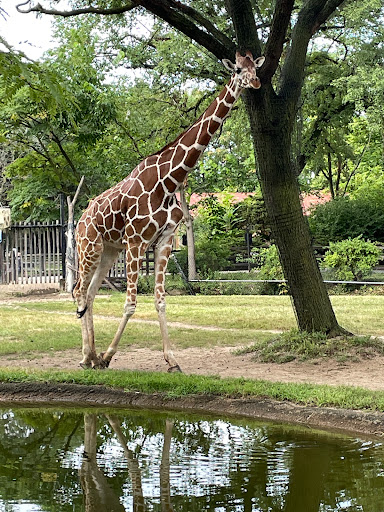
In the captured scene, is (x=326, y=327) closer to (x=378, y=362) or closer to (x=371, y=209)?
(x=378, y=362)

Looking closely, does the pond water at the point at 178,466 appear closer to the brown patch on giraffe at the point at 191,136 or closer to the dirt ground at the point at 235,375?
the dirt ground at the point at 235,375

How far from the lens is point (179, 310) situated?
19.2 metres

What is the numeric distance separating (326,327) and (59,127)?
15.4 m

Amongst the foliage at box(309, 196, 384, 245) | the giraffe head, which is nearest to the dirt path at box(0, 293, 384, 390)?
the giraffe head

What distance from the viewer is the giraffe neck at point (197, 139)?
9.68m

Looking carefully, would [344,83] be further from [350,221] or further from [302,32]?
[302,32]

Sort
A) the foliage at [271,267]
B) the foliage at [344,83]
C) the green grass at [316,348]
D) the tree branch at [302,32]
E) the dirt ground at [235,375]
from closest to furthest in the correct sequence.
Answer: the dirt ground at [235,375] → the green grass at [316,348] → the tree branch at [302,32] → the foliage at [344,83] → the foliage at [271,267]

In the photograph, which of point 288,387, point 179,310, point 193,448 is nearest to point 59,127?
point 179,310

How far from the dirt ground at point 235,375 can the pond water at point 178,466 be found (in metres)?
0.32

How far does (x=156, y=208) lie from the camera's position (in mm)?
9602

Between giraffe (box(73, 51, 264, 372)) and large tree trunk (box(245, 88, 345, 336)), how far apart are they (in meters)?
1.13

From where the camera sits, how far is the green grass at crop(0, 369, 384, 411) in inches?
292

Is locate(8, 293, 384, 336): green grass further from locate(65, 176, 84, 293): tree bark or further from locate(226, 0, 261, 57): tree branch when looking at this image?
locate(226, 0, 261, 57): tree branch

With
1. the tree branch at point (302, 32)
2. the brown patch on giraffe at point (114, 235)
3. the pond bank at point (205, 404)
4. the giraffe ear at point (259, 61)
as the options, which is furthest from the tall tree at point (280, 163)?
the pond bank at point (205, 404)
